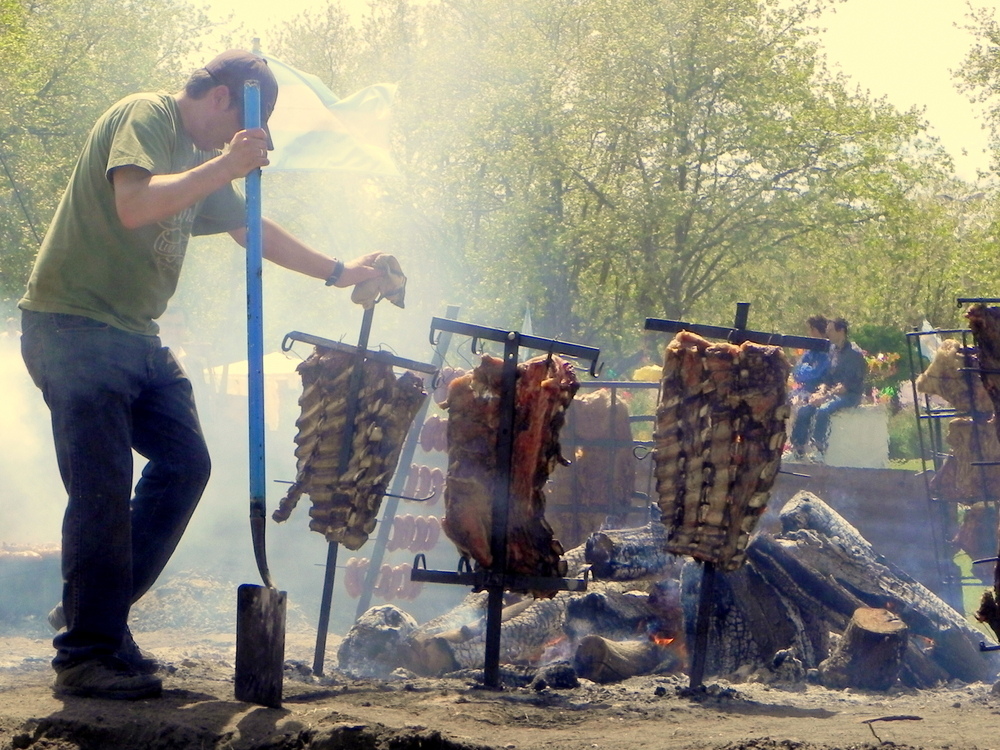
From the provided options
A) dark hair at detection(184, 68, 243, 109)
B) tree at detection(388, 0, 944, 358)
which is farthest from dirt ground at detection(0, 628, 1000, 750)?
tree at detection(388, 0, 944, 358)

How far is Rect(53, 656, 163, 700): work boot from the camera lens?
12.0 feet

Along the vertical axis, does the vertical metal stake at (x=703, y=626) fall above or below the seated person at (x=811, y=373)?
below

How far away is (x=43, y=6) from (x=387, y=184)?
10311mm

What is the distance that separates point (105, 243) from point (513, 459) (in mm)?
2034

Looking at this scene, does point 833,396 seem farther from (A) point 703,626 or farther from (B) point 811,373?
(A) point 703,626

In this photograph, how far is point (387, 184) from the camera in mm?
30047

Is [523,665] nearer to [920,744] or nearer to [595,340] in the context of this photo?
[920,744]

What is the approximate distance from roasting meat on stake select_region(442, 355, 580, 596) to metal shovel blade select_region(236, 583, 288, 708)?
1.29 metres

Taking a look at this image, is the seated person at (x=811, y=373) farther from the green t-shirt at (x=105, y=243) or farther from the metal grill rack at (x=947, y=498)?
the green t-shirt at (x=105, y=243)

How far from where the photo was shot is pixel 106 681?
3.67m

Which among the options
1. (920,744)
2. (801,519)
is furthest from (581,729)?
(801,519)

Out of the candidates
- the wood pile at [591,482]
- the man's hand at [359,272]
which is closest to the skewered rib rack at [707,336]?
the man's hand at [359,272]

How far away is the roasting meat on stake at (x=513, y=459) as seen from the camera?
4.79 m

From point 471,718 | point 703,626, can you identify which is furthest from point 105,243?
point 703,626
